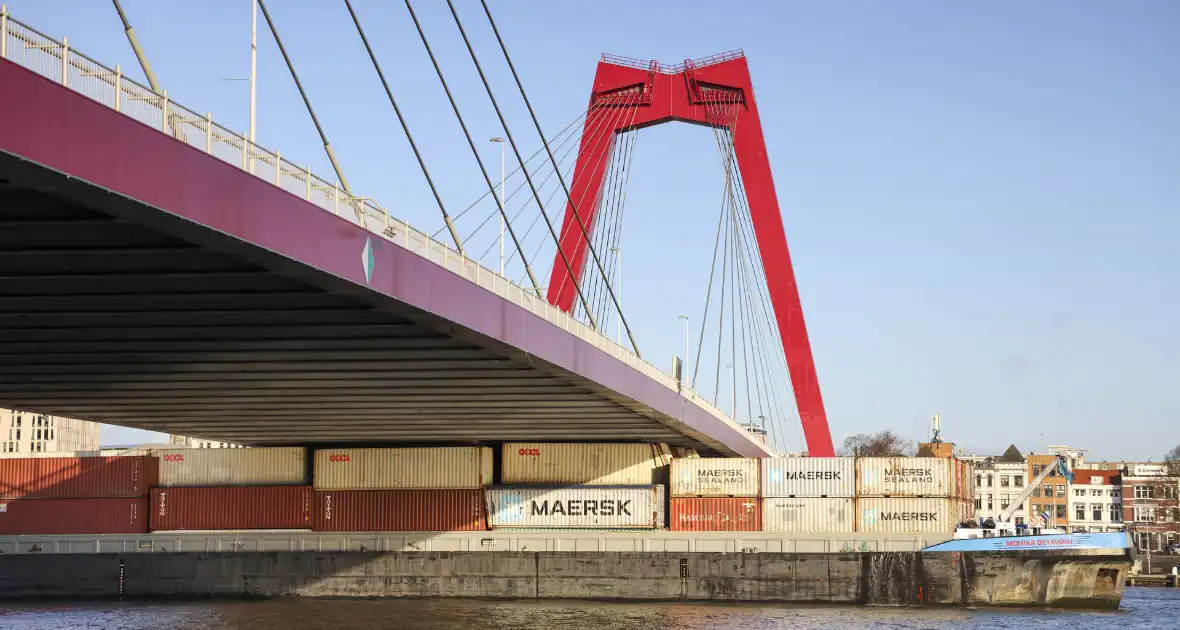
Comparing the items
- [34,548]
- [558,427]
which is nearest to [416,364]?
[558,427]

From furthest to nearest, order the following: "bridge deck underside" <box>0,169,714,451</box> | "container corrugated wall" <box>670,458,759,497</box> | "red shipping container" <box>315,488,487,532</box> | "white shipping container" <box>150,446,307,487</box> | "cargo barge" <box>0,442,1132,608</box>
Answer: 1. "white shipping container" <box>150,446,307,487</box>
2. "red shipping container" <box>315,488,487,532</box>
3. "container corrugated wall" <box>670,458,759,497</box>
4. "cargo barge" <box>0,442,1132,608</box>
5. "bridge deck underside" <box>0,169,714,451</box>

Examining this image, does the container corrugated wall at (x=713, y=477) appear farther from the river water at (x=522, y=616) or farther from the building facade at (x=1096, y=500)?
the building facade at (x=1096, y=500)

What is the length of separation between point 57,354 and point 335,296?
10.6 meters

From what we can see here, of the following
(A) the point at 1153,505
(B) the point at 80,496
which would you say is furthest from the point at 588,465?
(A) the point at 1153,505

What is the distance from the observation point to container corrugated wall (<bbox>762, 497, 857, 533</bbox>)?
179 feet

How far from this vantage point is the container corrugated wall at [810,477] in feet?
179

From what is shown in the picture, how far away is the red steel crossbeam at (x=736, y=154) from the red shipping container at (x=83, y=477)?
19.4 metres

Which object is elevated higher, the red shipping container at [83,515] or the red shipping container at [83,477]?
the red shipping container at [83,477]

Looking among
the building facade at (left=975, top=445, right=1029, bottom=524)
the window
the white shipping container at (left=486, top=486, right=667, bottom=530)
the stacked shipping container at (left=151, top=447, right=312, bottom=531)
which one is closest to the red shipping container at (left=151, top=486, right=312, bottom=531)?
the stacked shipping container at (left=151, top=447, right=312, bottom=531)

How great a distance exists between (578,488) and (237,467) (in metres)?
14.6

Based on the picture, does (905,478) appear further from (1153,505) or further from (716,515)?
(1153,505)

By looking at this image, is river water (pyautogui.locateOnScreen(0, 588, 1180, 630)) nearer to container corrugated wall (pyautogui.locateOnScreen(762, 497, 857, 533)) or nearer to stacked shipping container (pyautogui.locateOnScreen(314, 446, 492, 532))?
stacked shipping container (pyautogui.locateOnScreen(314, 446, 492, 532))

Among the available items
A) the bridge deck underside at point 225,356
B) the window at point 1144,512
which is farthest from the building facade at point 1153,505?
the bridge deck underside at point 225,356

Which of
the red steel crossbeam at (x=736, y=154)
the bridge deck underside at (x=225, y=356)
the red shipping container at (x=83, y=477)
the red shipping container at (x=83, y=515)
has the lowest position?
the red shipping container at (x=83, y=515)
